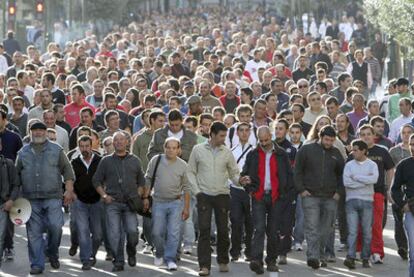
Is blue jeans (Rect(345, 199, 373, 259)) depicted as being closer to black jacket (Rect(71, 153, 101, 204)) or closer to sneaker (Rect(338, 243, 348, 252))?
sneaker (Rect(338, 243, 348, 252))

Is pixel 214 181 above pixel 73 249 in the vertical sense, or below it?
above

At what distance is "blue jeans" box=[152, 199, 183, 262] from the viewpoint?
61.6 ft

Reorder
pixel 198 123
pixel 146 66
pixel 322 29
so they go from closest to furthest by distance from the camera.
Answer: pixel 198 123 → pixel 146 66 → pixel 322 29

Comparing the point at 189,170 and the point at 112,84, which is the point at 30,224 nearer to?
the point at 189,170

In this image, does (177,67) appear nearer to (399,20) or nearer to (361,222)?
(399,20)

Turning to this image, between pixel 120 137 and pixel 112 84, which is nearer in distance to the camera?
pixel 120 137

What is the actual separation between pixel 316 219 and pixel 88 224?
8.72ft

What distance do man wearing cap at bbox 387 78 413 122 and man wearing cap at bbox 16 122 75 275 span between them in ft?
27.0

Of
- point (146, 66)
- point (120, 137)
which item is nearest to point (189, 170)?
point (120, 137)

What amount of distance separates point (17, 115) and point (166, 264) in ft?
16.8

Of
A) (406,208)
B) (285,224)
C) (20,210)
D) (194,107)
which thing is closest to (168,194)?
(285,224)

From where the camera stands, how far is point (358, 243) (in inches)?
758

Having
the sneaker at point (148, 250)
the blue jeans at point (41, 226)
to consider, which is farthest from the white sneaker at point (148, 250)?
the blue jeans at point (41, 226)

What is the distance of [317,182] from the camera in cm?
1862
